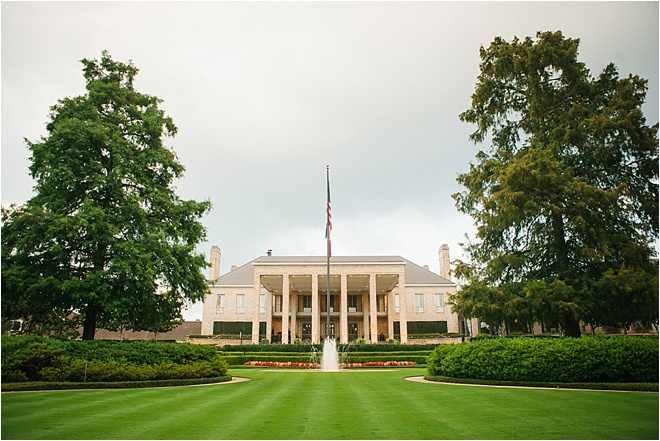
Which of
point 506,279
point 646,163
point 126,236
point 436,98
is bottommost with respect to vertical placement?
point 506,279

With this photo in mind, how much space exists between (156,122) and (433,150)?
12380 mm

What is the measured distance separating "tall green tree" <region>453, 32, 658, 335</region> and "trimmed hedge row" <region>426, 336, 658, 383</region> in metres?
2.03

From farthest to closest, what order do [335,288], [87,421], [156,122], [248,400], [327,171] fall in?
[335,288], [327,171], [156,122], [248,400], [87,421]

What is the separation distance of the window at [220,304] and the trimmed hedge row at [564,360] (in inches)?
1518

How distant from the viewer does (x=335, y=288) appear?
4719 centimetres

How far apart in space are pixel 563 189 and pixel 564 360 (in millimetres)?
6162

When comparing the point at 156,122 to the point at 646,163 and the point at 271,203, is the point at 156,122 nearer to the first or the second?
the point at 271,203

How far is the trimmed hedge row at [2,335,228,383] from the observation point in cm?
1300

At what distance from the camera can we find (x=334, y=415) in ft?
26.0

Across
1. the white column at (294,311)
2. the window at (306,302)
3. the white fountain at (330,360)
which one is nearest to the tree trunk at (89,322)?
the white fountain at (330,360)

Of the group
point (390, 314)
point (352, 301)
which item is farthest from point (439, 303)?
point (352, 301)

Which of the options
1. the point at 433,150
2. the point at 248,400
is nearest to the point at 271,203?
the point at 433,150

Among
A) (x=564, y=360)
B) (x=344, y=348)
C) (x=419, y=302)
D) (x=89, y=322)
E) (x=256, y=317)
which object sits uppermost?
(x=419, y=302)

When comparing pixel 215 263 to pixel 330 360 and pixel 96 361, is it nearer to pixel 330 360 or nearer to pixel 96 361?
pixel 330 360
